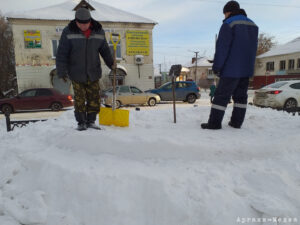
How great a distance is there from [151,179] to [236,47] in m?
2.29

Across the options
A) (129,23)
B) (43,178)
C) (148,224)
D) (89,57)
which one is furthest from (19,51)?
(148,224)

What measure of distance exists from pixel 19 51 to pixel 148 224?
18534 millimetres

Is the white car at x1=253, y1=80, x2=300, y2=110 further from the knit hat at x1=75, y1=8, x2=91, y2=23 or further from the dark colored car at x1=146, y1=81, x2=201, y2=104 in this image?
the knit hat at x1=75, y1=8, x2=91, y2=23

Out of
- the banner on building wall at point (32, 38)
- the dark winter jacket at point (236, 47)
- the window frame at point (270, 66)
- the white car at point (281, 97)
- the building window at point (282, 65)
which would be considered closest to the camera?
the dark winter jacket at point (236, 47)

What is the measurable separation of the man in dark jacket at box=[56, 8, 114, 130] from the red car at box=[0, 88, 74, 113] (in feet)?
27.5

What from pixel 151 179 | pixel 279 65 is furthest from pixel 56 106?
pixel 279 65

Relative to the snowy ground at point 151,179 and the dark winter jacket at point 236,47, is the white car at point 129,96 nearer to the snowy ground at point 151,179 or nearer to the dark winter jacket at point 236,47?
the snowy ground at point 151,179

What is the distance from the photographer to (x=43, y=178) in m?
1.99

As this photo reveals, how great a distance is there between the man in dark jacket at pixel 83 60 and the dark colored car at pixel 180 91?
10.4 m

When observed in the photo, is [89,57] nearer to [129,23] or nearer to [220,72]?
[220,72]

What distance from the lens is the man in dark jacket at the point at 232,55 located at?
2.80 meters

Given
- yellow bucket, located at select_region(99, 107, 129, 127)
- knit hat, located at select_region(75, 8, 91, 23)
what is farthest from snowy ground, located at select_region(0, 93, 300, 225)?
knit hat, located at select_region(75, 8, 91, 23)

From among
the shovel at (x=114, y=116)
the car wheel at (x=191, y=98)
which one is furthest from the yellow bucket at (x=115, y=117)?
the car wheel at (x=191, y=98)

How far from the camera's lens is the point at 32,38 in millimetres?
15680
